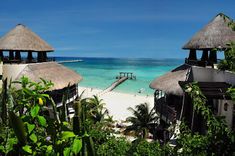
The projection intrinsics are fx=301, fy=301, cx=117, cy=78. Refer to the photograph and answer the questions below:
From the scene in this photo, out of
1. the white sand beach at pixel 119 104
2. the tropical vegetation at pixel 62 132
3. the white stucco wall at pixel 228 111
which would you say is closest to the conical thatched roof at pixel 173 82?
the white stucco wall at pixel 228 111

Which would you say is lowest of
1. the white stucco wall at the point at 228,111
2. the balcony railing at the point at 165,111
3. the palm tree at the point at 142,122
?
the palm tree at the point at 142,122

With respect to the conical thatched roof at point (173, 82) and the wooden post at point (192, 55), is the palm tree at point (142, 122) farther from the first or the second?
the wooden post at point (192, 55)

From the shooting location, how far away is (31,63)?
25.0 meters

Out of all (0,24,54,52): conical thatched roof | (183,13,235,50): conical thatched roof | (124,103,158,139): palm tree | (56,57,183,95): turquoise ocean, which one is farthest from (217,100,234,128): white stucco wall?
(56,57,183,95): turquoise ocean

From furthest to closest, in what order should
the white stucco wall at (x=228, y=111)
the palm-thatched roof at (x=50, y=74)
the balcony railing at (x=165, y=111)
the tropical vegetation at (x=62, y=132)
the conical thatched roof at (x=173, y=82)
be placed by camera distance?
the palm-thatched roof at (x=50, y=74), the conical thatched roof at (x=173, y=82), the balcony railing at (x=165, y=111), the white stucco wall at (x=228, y=111), the tropical vegetation at (x=62, y=132)

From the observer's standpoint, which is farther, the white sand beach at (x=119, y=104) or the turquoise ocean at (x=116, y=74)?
the turquoise ocean at (x=116, y=74)

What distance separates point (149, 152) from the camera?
945 centimetres

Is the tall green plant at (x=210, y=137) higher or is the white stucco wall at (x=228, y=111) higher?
the tall green plant at (x=210, y=137)

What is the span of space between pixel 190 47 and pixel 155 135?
21.1ft

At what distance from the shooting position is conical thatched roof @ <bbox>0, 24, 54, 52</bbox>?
82.2 feet

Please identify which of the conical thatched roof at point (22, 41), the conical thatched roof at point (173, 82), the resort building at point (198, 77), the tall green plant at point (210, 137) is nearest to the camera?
the tall green plant at point (210, 137)

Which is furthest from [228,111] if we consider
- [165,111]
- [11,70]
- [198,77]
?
[11,70]

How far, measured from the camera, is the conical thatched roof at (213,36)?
741 inches

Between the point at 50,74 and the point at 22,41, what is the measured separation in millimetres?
3839
